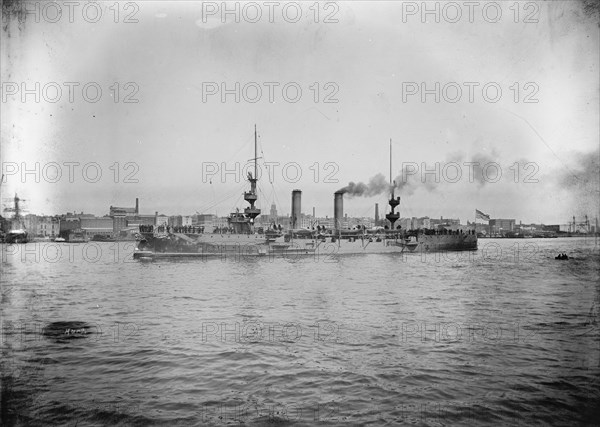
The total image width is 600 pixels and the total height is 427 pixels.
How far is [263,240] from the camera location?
4356 centimetres

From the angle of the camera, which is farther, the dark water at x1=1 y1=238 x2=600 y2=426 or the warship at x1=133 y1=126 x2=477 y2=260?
the warship at x1=133 y1=126 x2=477 y2=260

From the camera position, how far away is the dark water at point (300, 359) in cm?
706

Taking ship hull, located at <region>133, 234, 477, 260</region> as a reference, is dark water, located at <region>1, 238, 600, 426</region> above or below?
below

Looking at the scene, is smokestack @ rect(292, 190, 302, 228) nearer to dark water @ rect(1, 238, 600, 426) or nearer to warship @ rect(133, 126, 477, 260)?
warship @ rect(133, 126, 477, 260)

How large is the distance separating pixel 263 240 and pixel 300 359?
34.2m

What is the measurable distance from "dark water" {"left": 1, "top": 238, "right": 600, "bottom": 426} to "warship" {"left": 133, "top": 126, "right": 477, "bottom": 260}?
72.0 ft

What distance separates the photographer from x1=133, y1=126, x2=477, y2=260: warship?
41.1 meters

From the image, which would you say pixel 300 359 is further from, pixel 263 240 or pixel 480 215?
pixel 480 215

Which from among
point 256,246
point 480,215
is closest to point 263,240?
point 256,246

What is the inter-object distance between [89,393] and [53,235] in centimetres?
11269

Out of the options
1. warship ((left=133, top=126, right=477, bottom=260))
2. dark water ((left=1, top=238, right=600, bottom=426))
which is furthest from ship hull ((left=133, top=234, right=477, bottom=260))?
dark water ((left=1, top=238, right=600, bottom=426))

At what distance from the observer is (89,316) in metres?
14.8

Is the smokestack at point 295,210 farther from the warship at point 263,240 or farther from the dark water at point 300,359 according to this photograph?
the dark water at point 300,359

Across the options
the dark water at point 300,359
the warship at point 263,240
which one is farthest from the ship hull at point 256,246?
the dark water at point 300,359
